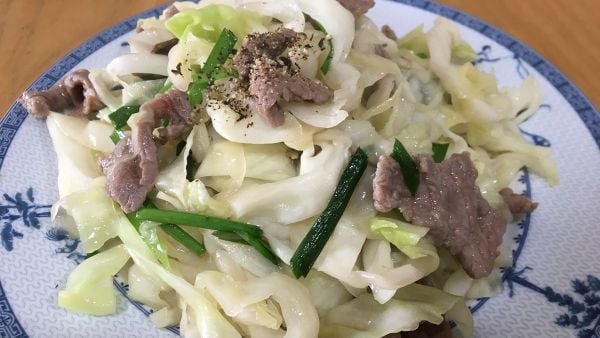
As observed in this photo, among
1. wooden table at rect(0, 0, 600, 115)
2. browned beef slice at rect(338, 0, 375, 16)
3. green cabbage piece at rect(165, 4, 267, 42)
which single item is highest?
browned beef slice at rect(338, 0, 375, 16)

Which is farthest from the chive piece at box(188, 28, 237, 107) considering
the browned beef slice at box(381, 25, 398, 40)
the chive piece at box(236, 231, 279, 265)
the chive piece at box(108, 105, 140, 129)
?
the browned beef slice at box(381, 25, 398, 40)

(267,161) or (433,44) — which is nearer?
(267,161)

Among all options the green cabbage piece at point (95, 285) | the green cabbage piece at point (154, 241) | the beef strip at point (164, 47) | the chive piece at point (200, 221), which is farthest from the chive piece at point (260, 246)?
the beef strip at point (164, 47)

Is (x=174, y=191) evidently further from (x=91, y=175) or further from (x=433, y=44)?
(x=433, y=44)

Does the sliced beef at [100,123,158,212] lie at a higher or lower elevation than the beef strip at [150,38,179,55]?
lower

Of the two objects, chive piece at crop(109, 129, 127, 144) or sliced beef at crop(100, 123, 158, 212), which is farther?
chive piece at crop(109, 129, 127, 144)

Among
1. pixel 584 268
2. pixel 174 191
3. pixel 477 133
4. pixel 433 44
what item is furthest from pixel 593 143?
pixel 174 191

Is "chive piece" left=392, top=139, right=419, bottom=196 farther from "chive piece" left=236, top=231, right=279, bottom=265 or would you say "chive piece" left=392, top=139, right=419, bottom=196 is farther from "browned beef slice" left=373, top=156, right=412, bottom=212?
"chive piece" left=236, top=231, right=279, bottom=265
